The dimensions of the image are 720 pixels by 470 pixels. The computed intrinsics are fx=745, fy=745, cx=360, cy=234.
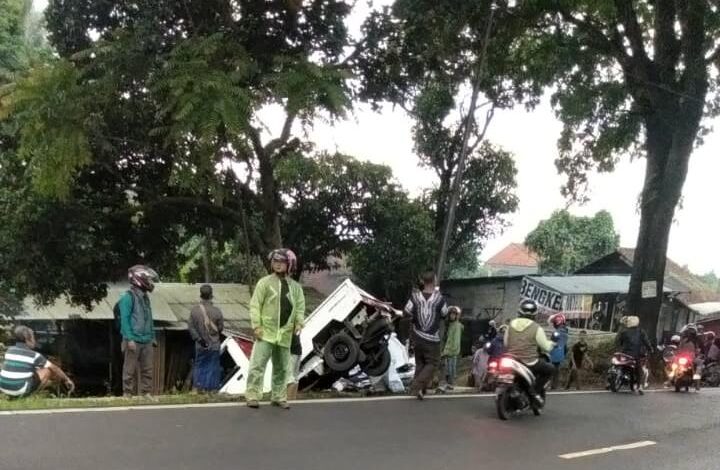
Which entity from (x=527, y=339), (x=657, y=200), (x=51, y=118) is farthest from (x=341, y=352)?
(x=657, y=200)

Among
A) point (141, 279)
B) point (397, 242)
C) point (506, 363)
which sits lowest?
point (506, 363)

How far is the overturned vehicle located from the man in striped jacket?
117 inches

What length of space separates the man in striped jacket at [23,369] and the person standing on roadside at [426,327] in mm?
4855

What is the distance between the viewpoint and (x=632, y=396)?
549 inches

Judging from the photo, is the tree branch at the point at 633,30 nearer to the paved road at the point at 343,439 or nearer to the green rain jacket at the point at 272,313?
the paved road at the point at 343,439

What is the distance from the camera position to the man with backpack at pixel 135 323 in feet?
31.0

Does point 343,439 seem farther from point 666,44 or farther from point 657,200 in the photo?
point 666,44

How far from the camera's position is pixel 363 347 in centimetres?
1135

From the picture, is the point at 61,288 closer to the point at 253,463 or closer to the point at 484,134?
the point at 253,463

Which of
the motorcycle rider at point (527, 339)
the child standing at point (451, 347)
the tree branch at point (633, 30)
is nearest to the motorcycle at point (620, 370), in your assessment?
the child standing at point (451, 347)

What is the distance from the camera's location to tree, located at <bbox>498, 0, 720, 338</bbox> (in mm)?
16984

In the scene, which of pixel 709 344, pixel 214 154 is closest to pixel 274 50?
pixel 214 154

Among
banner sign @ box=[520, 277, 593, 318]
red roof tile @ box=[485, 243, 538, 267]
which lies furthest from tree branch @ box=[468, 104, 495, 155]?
red roof tile @ box=[485, 243, 538, 267]

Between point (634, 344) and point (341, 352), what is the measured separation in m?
6.81
